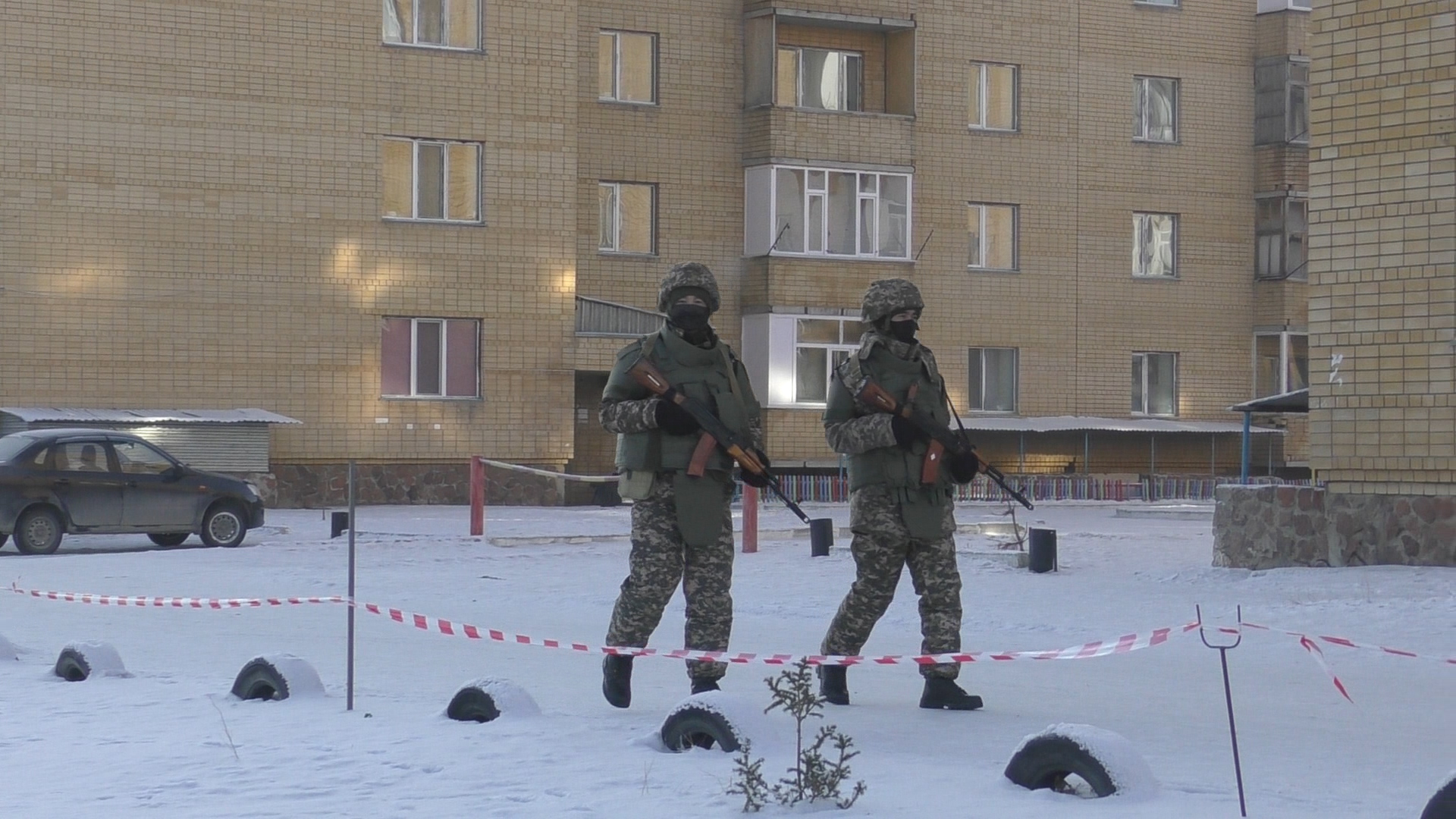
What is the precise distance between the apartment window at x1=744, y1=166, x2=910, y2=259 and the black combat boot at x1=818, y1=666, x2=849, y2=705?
26.6 metres

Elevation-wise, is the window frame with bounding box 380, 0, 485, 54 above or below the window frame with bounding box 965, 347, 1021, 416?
above

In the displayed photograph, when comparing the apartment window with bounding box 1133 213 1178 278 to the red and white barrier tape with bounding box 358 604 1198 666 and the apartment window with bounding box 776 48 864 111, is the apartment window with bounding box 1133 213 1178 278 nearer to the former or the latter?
the apartment window with bounding box 776 48 864 111

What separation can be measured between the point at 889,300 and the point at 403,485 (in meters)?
23.6

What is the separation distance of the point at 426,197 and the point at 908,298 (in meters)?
23.7

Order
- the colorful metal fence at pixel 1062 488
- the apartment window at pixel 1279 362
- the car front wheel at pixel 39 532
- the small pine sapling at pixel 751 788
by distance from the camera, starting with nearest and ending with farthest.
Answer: the small pine sapling at pixel 751 788, the car front wheel at pixel 39 532, the colorful metal fence at pixel 1062 488, the apartment window at pixel 1279 362

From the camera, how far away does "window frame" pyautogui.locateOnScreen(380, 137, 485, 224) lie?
3259 cm

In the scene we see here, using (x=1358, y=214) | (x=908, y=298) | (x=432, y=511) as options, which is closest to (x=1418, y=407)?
(x=1358, y=214)

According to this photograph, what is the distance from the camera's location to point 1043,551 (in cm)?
1834

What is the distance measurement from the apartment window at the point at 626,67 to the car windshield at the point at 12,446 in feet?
51.4

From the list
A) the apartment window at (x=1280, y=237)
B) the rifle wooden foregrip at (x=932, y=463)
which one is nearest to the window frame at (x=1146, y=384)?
the apartment window at (x=1280, y=237)

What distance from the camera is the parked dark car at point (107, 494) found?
2161 cm

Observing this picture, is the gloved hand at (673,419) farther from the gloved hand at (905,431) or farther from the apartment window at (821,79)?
the apartment window at (821,79)

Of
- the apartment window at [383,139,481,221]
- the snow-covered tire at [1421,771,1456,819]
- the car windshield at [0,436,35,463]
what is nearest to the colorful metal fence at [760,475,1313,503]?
the apartment window at [383,139,481,221]

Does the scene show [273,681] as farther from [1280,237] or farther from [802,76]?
[1280,237]
